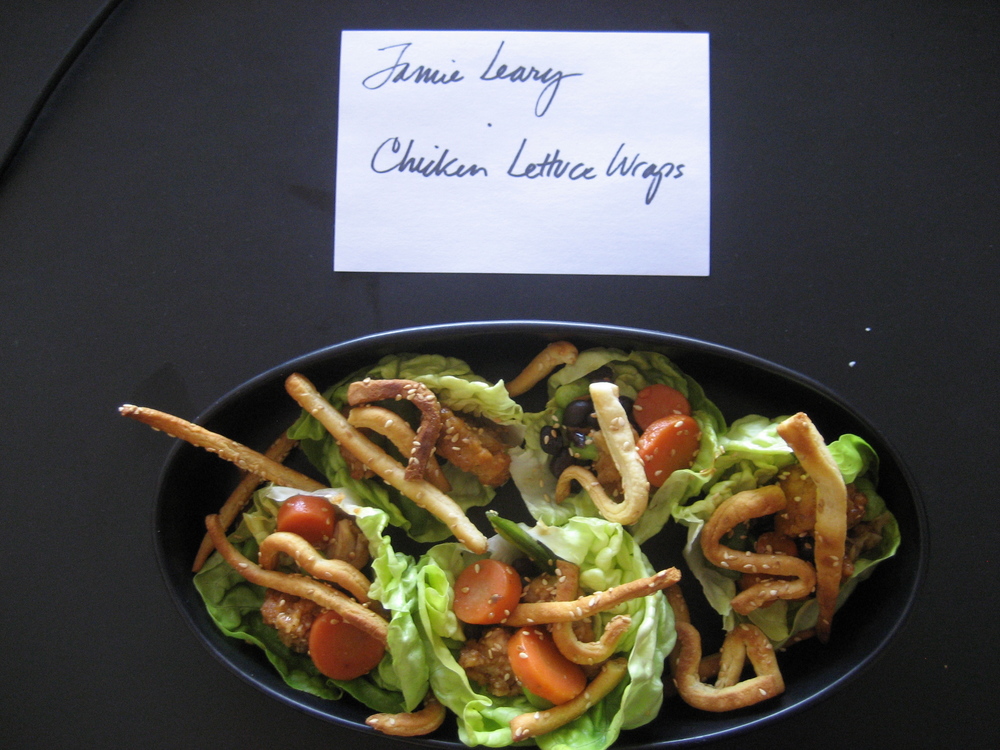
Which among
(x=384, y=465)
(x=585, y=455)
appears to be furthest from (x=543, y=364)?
(x=384, y=465)

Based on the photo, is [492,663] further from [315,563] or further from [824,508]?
[824,508]

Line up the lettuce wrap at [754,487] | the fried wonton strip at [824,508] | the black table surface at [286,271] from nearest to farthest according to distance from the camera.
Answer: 1. the fried wonton strip at [824,508]
2. the lettuce wrap at [754,487]
3. the black table surface at [286,271]

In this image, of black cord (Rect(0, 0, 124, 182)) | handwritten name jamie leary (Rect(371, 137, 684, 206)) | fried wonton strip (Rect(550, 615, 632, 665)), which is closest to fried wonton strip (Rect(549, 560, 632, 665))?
fried wonton strip (Rect(550, 615, 632, 665))

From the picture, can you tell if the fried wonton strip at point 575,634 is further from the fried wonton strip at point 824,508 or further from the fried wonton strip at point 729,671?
the fried wonton strip at point 824,508

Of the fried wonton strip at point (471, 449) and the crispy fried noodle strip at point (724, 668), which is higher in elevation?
the fried wonton strip at point (471, 449)

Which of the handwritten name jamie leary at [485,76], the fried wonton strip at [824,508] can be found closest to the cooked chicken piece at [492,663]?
the fried wonton strip at [824,508]

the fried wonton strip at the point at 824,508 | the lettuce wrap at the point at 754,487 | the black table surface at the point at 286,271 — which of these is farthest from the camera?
the black table surface at the point at 286,271
